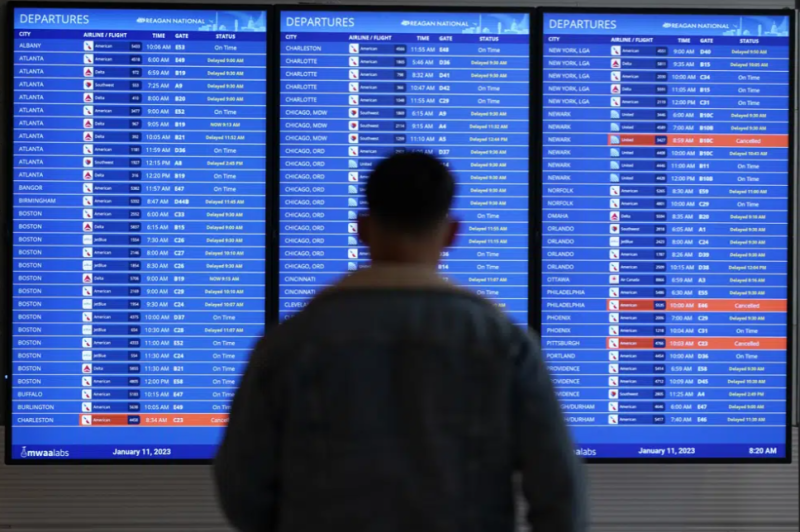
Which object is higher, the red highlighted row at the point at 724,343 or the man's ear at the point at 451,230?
the man's ear at the point at 451,230

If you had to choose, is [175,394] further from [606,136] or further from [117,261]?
[606,136]

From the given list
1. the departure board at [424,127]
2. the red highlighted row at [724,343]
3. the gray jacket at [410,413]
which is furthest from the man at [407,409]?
the red highlighted row at [724,343]

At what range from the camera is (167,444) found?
9.25ft

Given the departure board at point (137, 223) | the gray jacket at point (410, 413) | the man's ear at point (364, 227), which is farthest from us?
the departure board at point (137, 223)

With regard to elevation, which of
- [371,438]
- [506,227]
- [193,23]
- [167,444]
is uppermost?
[193,23]

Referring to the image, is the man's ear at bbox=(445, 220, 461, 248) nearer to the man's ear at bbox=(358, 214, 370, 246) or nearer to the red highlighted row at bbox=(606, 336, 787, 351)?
the man's ear at bbox=(358, 214, 370, 246)

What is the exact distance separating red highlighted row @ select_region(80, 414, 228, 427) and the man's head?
149 centimetres

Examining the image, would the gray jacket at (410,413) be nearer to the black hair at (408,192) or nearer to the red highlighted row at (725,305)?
the black hair at (408,192)

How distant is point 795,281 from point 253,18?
6.27 ft

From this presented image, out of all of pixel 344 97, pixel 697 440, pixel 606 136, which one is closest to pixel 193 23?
pixel 344 97

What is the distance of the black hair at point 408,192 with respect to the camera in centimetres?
150

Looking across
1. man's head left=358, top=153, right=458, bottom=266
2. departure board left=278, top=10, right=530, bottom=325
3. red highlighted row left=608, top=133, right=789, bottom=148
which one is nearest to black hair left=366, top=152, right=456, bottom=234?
man's head left=358, top=153, right=458, bottom=266

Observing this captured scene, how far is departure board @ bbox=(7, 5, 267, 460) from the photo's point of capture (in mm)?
2812

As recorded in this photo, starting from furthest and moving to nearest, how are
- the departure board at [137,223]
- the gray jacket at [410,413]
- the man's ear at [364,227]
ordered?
the departure board at [137,223]
the man's ear at [364,227]
the gray jacket at [410,413]
